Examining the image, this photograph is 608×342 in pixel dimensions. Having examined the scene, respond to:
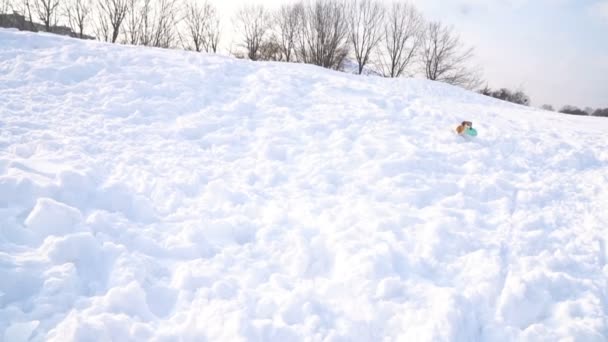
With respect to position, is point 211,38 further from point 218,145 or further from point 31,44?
point 218,145

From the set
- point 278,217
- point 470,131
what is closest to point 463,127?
point 470,131

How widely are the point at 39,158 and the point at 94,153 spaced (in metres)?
0.57

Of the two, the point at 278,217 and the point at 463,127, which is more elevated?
the point at 463,127

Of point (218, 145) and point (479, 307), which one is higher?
point (218, 145)

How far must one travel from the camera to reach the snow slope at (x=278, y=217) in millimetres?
2693

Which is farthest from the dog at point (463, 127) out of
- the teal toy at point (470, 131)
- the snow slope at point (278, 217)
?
the snow slope at point (278, 217)

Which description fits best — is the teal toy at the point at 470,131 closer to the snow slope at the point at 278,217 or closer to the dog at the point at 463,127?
the dog at the point at 463,127

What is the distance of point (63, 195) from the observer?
349 centimetres

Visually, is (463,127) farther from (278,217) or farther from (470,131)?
(278,217)

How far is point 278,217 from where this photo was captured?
379 centimetres

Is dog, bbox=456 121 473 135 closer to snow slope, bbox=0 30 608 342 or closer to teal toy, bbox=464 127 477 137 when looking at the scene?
teal toy, bbox=464 127 477 137

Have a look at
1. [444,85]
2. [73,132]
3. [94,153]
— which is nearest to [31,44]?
[73,132]

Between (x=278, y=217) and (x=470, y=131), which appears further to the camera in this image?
(x=470, y=131)

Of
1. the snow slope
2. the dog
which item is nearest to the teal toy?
the dog
